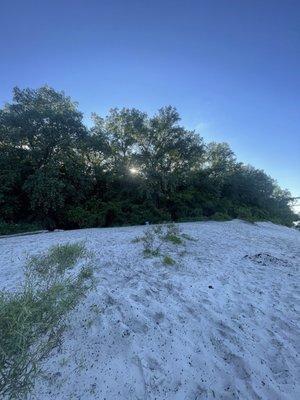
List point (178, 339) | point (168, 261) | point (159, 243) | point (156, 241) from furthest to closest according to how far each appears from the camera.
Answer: point (156, 241) → point (159, 243) → point (168, 261) → point (178, 339)

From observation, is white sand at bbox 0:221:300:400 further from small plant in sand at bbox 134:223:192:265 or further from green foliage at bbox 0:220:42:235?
green foliage at bbox 0:220:42:235

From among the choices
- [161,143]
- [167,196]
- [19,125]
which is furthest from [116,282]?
[161,143]

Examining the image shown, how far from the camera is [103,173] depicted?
78.0 feet

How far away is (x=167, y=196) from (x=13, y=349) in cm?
2270

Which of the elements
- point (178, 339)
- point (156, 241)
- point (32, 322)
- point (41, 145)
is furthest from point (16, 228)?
point (178, 339)

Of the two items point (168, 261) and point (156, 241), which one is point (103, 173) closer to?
point (156, 241)

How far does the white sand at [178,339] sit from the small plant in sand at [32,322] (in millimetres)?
249

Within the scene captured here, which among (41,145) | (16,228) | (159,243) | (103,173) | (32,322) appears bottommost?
(16,228)

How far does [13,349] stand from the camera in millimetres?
2582

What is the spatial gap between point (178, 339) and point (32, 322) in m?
2.18

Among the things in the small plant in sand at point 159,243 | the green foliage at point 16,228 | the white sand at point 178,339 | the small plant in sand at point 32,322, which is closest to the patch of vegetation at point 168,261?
the small plant in sand at point 159,243

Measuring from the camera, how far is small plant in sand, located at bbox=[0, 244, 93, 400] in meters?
2.45

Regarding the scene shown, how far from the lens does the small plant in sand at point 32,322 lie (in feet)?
8.04

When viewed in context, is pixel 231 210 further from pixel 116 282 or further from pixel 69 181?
pixel 116 282
